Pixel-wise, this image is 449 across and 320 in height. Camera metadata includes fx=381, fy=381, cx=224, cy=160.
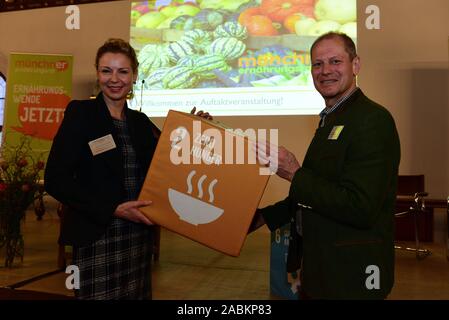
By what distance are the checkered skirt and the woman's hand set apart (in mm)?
83

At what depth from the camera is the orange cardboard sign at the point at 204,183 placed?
116cm

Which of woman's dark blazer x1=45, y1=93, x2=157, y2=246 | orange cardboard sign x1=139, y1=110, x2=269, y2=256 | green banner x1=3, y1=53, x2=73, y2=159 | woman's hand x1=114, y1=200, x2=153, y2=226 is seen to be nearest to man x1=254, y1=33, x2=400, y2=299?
orange cardboard sign x1=139, y1=110, x2=269, y2=256

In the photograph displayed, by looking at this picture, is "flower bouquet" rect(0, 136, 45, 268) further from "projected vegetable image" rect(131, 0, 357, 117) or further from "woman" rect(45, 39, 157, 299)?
"projected vegetable image" rect(131, 0, 357, 117)

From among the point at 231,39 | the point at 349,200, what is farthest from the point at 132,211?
the point at 231,39

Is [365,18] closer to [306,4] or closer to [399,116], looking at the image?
[306,4]

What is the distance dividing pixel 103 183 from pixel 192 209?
1.03 ft

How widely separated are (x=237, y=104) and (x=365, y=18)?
85.9 inches

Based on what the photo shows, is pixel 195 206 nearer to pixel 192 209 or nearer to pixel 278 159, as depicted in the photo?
pixel 192 209

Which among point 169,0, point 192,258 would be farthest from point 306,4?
point 192,258

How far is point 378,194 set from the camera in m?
1.03

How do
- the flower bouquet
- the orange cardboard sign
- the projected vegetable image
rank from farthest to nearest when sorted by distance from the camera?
the projected vegetable image < the flower bouquet < the orange cardboard sign

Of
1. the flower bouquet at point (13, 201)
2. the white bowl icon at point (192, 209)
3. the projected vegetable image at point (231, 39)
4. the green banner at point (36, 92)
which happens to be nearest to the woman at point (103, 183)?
the white bowl icon at point (192, 209)

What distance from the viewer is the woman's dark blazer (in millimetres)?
1207

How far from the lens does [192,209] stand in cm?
119
